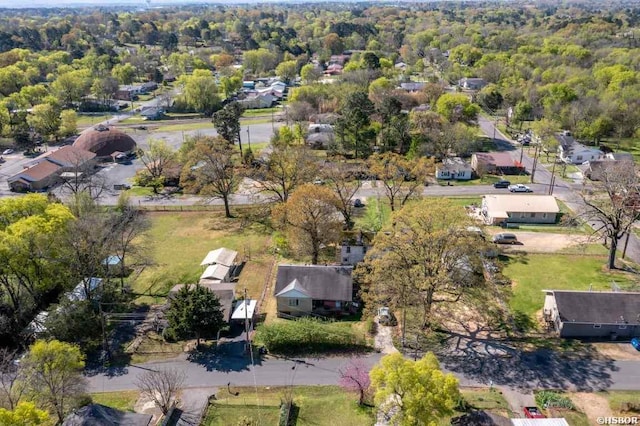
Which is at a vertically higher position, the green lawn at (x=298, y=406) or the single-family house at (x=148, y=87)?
the single-family house at (x=148, y=87)

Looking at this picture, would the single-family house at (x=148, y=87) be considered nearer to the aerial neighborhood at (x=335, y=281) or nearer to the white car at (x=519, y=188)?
the aerial neighborhood at (x=335, y=281)

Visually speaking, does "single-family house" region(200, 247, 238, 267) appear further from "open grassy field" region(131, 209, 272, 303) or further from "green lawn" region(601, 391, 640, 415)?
"green lawn" region(601, 391, 640, 415)

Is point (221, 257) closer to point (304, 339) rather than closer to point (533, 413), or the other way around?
point (304, 339)

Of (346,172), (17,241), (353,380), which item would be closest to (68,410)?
(17,241)

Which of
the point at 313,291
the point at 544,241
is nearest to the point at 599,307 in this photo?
the point at 544,241

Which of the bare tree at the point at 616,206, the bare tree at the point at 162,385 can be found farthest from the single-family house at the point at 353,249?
the bare tree at the point at 616,206
